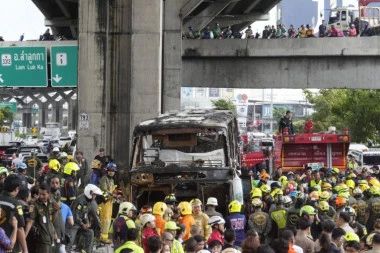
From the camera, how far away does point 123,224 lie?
48.6ft

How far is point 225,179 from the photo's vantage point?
818 inches

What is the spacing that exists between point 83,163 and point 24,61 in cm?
1759

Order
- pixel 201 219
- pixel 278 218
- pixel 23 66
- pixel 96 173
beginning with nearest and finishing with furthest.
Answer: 1. pixel 201 219
2. pixel 278 218
3. pixel 96 173
4. pixel 23 66

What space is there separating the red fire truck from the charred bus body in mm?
12294

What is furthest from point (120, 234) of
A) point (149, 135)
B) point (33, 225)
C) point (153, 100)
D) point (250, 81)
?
point (250, 81)

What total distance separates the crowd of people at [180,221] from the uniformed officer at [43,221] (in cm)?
1

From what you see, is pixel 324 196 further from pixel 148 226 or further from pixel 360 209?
pixel 148 226

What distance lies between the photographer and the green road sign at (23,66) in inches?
1709

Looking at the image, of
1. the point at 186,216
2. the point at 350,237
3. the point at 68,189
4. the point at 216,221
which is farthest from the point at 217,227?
the point at 68,189

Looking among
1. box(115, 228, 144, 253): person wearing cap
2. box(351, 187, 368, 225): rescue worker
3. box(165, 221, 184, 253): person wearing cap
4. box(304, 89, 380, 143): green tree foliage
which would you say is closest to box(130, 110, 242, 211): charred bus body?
box(351, 187, 368, 225): rescue worker

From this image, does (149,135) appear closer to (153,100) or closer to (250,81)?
(153,100)

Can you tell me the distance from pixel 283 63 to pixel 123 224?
2906 cm

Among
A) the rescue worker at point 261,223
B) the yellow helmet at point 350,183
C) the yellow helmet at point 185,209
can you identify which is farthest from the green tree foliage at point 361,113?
the yellow helmet at point 185,209

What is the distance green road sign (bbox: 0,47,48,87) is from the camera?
4341 centimetres
